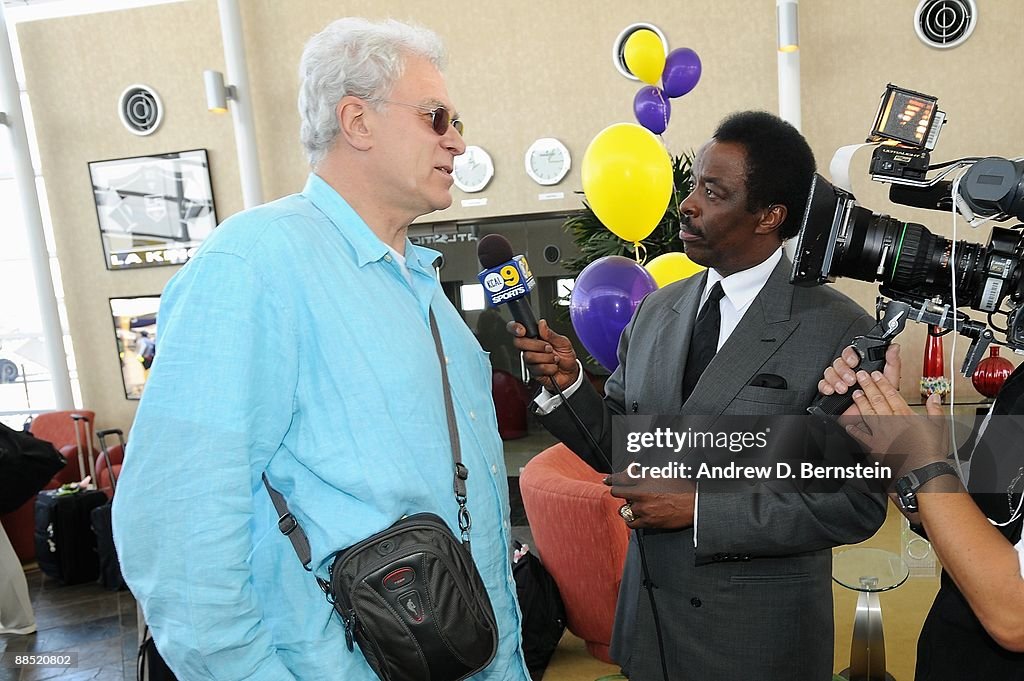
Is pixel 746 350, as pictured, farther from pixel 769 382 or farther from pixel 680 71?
pixel 680 71

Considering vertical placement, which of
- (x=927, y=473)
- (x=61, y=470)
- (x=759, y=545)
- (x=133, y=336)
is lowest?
(x=61, y=470)

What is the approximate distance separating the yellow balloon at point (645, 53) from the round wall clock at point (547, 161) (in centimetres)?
211

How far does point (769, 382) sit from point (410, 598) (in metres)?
0.82

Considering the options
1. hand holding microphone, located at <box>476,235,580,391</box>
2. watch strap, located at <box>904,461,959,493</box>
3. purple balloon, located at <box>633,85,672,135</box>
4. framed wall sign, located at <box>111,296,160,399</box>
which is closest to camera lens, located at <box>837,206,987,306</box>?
watch strap, located at <box>904,461,959,493</box>

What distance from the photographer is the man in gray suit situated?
4.38 ft

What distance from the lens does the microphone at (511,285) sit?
1.42 m

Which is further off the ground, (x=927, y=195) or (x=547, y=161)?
(x=547, y=161)

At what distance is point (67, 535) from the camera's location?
440 cm

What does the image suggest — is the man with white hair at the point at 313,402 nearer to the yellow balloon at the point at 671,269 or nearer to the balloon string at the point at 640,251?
the yellow balloon at the point at 671,269

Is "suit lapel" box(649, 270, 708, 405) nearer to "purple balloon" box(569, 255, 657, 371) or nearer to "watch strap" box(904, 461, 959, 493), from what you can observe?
"watch strap" box(904, 461, 959, 493)

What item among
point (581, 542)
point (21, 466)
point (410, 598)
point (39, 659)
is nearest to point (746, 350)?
point (410, 598)

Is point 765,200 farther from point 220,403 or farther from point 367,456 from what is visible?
point 220,403

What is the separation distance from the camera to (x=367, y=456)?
3.27 ft

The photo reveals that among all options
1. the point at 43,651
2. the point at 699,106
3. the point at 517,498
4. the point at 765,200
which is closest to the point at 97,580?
the point at 43,651
